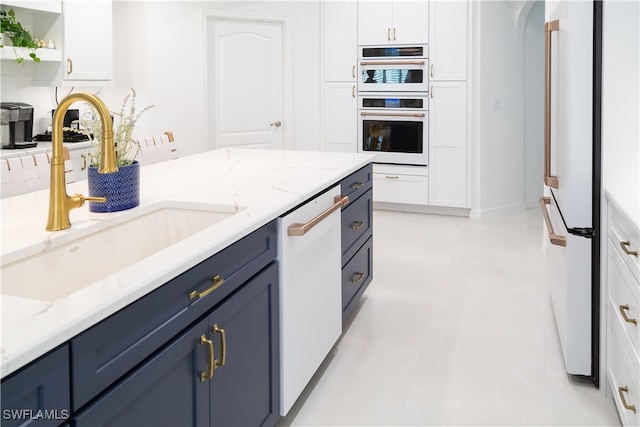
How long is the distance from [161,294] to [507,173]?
5.29m

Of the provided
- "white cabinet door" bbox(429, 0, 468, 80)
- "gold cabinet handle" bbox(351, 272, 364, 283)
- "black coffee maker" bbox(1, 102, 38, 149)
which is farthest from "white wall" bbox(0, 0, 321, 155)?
"gold cabinet handle" bbox(351, 272, 364, 283)

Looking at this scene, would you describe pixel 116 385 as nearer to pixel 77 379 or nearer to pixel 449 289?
pixel 77 379

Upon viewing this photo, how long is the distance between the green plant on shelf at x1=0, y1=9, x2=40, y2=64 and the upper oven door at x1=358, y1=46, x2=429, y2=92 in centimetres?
311

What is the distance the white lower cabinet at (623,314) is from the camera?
1.92m

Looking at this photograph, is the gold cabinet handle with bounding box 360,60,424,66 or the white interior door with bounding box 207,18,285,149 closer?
the gold cabinet handle with bounding box 360,60,424,66

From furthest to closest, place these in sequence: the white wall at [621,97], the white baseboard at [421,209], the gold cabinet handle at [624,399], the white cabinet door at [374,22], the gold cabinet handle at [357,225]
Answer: the white baseboard at [421,209], the white cabinet door at [374,22], the gold cabinet handle at [357,225], the white wall at [621,97], the gold cabinet handle at [624,399]

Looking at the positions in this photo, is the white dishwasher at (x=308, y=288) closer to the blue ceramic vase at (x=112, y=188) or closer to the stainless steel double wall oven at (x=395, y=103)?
the blue ceramic vase at (x=112, y=188)

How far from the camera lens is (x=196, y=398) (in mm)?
1486

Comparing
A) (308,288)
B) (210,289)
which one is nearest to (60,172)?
(210,289)

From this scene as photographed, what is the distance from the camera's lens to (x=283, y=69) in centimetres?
631

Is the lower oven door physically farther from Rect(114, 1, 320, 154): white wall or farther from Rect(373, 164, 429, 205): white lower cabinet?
Rect(114, 1, 320, 154): white wall

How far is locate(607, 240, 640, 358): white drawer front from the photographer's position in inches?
75.2

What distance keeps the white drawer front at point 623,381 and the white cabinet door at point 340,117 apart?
4.21 m

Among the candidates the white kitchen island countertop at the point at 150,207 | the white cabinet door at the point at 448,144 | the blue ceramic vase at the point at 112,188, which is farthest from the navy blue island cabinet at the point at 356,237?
the white cabinet door at the point at 448,144
